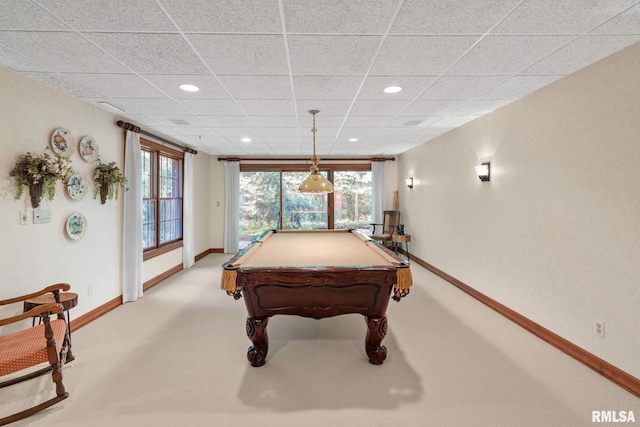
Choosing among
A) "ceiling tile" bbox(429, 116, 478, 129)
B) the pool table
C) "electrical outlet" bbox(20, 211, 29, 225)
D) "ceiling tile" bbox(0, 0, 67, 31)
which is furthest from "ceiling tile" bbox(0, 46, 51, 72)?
"ceiling tile" bbox(429, 116, 478, 129)

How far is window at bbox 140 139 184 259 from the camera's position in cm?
504

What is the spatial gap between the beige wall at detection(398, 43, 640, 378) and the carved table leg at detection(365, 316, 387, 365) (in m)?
1.69

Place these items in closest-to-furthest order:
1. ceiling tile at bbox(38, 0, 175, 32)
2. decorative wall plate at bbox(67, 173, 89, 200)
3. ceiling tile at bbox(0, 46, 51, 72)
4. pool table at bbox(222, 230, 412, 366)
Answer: ceiling tile at bbox(38, 0, 175, 32), ceiling tile at bbox(0, 46, 51, 72), pool table at bbox(222, 230, 412, 366), decorative wall plate at bbox(67, 173, 89, 200)

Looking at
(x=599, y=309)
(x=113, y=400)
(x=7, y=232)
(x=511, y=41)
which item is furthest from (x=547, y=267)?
(x=7, y=232)

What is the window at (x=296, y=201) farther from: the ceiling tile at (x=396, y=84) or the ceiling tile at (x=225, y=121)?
the ceiling tile at (x=396, y=84)

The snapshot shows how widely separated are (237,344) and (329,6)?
9.28 feet

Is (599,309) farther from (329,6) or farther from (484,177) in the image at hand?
(329,6)

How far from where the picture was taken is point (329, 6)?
5.70 ft

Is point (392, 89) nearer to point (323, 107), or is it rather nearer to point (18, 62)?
point (323, 107)

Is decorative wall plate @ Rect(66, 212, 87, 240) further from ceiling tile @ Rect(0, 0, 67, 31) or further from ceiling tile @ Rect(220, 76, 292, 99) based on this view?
ceiling tile @ Rect(220, 76, 292, 99)

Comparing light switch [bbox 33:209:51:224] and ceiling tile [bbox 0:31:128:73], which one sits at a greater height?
ceiling tile [bbox 0:31:128:73]

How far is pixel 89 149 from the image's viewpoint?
3520 mm

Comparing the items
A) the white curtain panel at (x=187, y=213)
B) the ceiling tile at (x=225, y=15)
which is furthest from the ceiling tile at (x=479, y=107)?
the white curtain panel at (x=187, y=213)

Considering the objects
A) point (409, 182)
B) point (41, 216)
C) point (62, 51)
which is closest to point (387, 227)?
point (409, 182)
